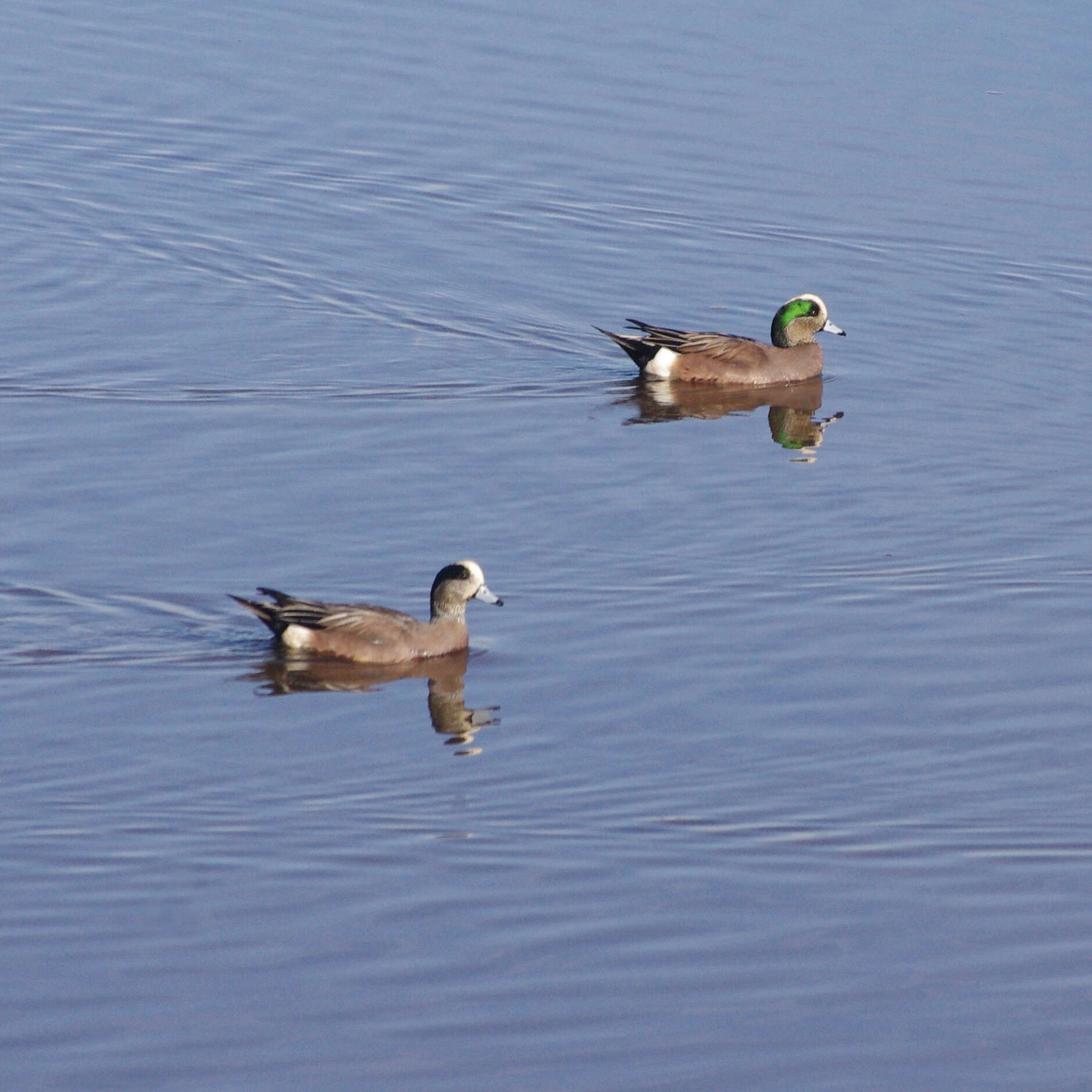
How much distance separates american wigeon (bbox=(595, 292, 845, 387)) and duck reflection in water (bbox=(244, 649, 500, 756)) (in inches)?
239

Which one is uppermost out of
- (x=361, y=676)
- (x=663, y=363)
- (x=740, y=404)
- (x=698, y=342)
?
(x=698, y=342)

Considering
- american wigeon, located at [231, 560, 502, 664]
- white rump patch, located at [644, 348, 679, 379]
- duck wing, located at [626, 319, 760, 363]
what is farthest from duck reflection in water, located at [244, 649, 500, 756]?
duck wing, located at [626, 319, 760, 363]

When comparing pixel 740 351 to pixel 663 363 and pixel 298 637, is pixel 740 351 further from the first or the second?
pixel 298 637

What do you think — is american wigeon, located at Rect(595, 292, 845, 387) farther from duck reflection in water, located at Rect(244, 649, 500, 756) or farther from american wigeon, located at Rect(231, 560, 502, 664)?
duck reflection in water, located at Rect(244, 649, 500, 756)

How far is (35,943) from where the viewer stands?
23.8 ft

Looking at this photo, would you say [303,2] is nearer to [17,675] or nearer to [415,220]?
[415,220]

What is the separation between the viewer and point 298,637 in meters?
10.4

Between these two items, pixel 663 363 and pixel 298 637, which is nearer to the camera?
pixel 298 637

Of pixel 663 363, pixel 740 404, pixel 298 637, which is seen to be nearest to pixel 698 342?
pixel 663 363

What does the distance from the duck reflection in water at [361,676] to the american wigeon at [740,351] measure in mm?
6080

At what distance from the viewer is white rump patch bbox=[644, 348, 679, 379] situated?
16.2m

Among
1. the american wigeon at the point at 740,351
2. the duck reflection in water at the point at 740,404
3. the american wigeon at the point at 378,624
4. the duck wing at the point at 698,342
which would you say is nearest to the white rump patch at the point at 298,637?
the american wigeon at the point at 378,624

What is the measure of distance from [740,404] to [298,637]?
7014 mm

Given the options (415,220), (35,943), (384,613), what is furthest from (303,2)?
(35,943)
